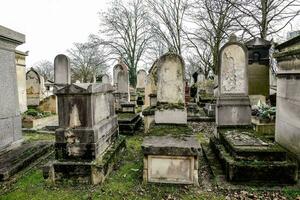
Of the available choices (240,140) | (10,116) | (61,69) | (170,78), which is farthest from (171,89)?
(61,69)

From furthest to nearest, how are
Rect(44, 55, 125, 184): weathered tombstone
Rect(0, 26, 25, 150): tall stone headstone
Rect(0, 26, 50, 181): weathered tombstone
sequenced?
Rect(0, 26, 25, 150): tall stone headstone → Rect(0, 26, 50, 181): weathered tombstone → Rect(44, 55, 125, 184): weathered tombstone

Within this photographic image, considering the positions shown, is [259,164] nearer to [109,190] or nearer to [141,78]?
[109,190]

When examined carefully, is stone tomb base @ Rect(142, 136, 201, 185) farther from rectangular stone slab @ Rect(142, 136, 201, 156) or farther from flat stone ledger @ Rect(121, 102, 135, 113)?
flat stone ledger @ Rect(121, 102, 135, 113)

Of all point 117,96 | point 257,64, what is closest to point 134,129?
point 117,96

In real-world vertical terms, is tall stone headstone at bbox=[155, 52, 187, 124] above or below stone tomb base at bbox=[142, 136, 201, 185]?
above

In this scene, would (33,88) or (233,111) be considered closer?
(233,111)

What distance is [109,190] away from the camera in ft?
13.1

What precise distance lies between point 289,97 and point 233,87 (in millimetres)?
1439

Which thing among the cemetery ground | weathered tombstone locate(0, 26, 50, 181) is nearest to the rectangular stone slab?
the cemetery ground

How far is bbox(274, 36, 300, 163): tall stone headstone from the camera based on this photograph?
4828 millimetres

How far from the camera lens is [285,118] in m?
5.33

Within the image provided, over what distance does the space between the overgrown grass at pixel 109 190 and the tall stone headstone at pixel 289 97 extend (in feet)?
7.81

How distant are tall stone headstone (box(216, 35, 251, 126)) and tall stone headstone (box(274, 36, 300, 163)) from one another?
0.81 metres

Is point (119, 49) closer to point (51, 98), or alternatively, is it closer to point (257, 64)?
point (51, 98)
